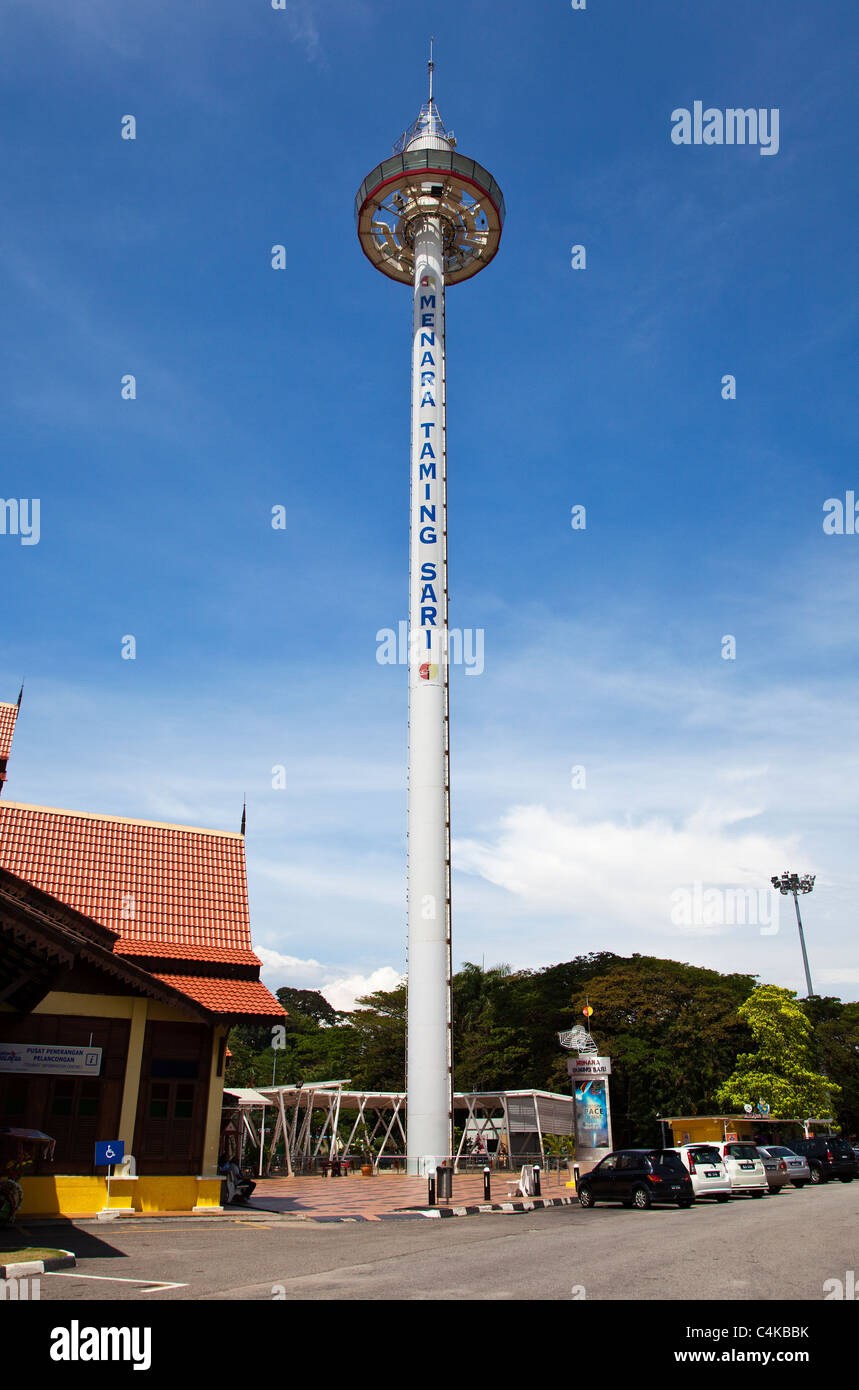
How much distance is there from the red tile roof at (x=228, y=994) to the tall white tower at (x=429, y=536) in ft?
30.2

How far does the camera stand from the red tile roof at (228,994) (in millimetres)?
22859

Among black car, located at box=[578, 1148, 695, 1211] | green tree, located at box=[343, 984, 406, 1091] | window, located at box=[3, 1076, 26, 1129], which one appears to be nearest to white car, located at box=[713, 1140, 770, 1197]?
black car, located at box=[578, 1148, 695, 1211]

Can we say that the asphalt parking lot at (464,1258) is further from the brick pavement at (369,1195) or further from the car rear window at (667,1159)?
the brick pavement at (369,1195)

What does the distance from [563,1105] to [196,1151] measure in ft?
71.3

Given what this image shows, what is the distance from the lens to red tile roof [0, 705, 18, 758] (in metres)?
30.4

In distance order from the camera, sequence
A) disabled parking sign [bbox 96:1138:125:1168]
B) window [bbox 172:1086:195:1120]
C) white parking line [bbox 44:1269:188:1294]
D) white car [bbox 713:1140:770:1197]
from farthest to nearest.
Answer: white car [bbox 713:1140:770:1197], window [bbox 172:1086:195:1120], disabled parking sign [bbox 96:1138:125:1168], white parking line [bbox 44:1269:188:1294]

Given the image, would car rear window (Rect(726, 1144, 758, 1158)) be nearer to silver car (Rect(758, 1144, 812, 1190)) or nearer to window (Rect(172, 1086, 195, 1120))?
silver car (Rect(758, 1144, 812, 1190))

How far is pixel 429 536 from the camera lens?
3738 centimetres

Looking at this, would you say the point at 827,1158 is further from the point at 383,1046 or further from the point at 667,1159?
the point at 383,1046

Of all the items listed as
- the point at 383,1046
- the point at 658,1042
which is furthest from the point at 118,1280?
the point at 658,1042

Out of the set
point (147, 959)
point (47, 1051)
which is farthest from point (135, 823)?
point (47, 1051)

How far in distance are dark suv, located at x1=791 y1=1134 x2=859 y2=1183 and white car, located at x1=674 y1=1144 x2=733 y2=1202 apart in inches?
398

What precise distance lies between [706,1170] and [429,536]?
23.6m
